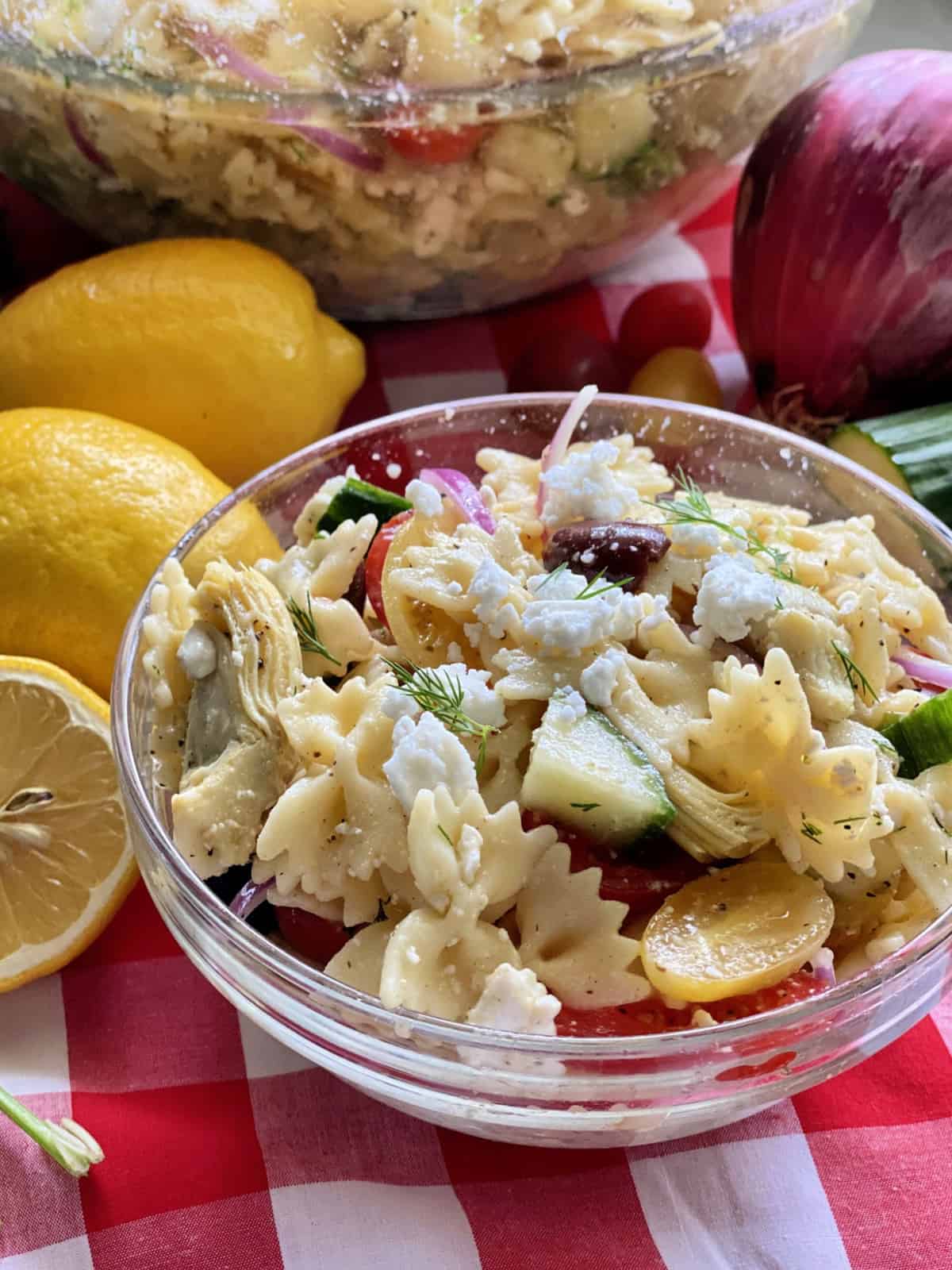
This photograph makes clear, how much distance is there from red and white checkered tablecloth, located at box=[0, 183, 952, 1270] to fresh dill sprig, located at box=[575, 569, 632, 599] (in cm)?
55

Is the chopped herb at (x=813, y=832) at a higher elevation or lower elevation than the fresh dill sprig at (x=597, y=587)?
lower

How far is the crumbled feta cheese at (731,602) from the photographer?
1.20 m

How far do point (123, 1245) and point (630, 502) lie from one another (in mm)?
869

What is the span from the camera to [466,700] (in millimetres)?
1155

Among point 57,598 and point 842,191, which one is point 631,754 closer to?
point 57,598

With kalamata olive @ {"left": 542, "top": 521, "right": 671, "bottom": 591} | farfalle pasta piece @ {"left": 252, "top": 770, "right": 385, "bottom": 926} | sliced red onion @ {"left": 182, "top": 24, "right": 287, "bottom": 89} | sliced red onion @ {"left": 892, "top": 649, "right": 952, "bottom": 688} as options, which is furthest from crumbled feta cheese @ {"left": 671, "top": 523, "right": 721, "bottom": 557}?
sliced red onion @ {"left": 182, "top": 24, "right": 287, "bottom": 89}

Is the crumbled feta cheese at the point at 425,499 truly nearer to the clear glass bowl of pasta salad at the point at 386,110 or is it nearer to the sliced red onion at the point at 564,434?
the sliced red onion at the point at 564,434

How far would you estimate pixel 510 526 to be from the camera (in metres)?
1.33

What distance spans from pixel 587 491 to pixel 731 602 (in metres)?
0.22

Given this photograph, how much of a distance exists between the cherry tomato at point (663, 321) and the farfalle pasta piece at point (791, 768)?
1191 mm

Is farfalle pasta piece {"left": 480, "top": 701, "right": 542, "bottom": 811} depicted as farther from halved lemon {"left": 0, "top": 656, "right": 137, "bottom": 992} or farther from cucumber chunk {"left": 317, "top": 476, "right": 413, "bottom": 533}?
halved lemon {"left": 0, "top": 656, "right": 137, "bottom": 992}

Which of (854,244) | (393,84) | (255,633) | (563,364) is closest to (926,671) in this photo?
(255,633)

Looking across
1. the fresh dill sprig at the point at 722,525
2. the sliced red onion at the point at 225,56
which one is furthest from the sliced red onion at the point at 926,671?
the sliced red onion at the point at 225,56

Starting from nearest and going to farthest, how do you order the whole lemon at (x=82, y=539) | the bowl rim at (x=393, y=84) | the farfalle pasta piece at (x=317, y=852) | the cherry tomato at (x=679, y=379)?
the farfalle pasta piece at (x=317, y=852)
the whole lemon at (x=82, y=539)
the bowl rim at (x=393, y=84)
the cherry tomato at (x=679, y=379)
